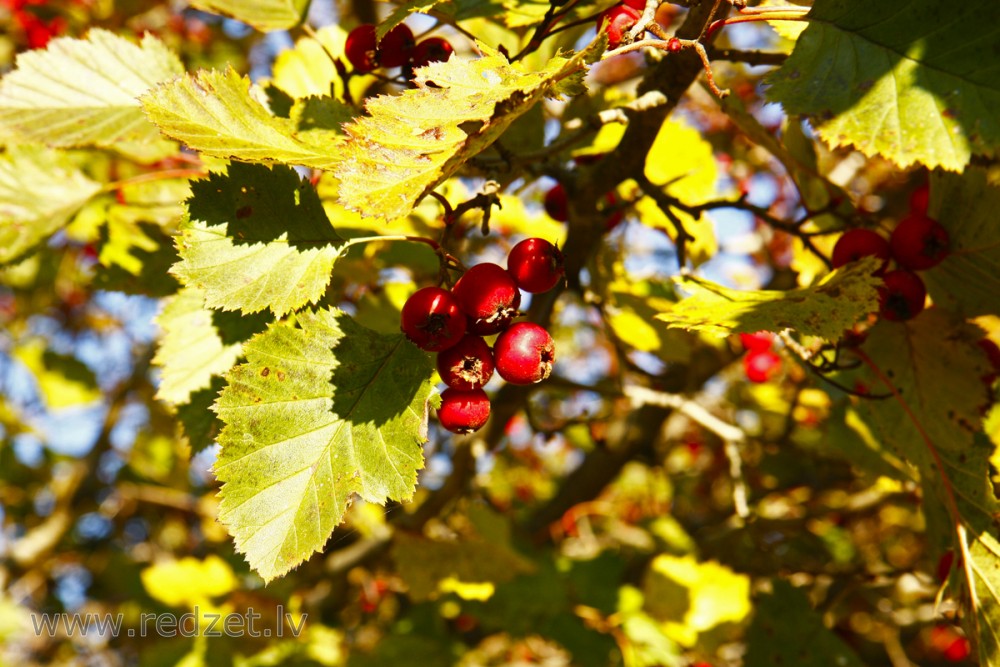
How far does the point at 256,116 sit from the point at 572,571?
2193mm

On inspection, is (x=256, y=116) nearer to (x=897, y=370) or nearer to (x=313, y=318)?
(x=313, y=318)

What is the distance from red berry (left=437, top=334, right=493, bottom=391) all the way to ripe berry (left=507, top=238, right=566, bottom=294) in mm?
130

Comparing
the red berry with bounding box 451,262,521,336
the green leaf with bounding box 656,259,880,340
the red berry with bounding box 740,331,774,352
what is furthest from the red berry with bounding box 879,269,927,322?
the red berry with bounding box 740,331,774,352

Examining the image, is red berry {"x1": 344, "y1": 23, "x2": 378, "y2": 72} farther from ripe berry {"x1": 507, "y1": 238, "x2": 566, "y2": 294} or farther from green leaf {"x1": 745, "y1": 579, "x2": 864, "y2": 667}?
green leaf {"x1": 745, "y1": 579, "x2": 864, "y2": 667}

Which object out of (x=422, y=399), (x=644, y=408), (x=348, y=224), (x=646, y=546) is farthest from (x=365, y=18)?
(x=646, y=546)

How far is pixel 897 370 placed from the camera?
162 centimetres

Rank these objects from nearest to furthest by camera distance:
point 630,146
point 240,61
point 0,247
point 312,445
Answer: point 312,445 < point 630,146 < point 0,247 < point 240,61

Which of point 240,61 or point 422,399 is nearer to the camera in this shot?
point 422,399

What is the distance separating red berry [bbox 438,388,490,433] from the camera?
117cm

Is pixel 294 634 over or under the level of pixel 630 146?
under

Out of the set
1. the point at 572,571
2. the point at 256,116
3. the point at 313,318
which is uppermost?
the point at 256,116

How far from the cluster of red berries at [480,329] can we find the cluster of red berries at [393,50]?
0.54 meters

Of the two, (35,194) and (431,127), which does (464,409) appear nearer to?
(431,127)

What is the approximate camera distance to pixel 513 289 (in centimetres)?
112
